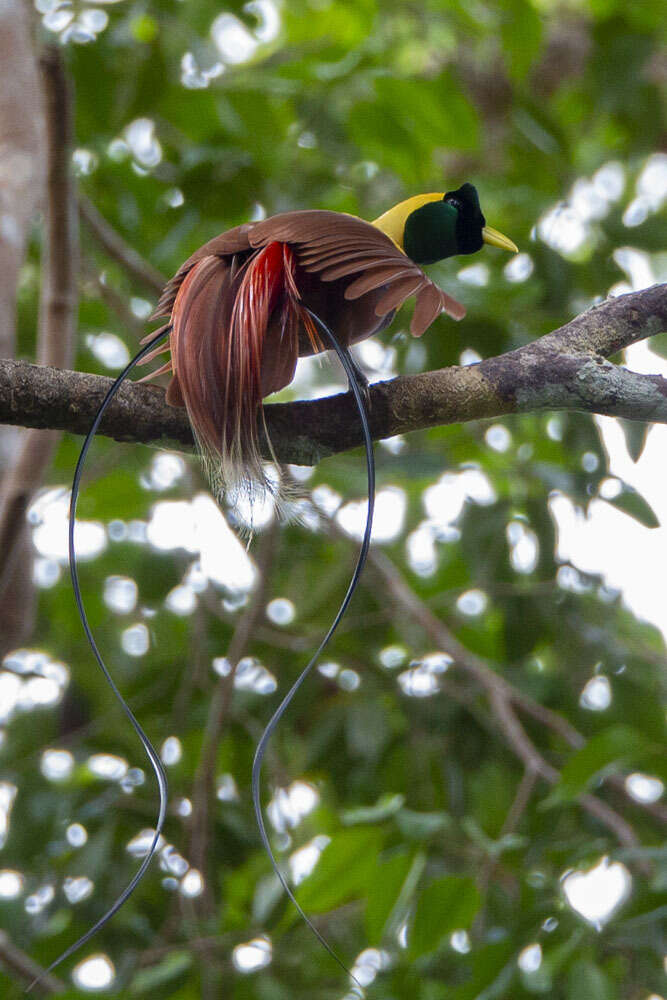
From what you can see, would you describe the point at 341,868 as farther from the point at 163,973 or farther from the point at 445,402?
the point at 445,402

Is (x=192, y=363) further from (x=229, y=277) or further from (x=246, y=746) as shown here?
(x=246, y=746)

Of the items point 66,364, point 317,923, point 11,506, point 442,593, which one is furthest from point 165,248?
point 317,923

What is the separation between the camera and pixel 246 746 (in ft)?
7.39

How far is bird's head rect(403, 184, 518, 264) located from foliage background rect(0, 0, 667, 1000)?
584 millimetres

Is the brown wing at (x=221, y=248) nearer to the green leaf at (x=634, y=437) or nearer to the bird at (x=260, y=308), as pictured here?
the bird at (x=260, y=308)

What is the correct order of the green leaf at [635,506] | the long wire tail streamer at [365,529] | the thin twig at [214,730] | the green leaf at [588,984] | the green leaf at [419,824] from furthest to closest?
the thin twig at [214,730] < the green leaf at [635,506] < the green leaf at [419,824] < the green leaf at [588,984] < the long wire tail streamer at [365,529]

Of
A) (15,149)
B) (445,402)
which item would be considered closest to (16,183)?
(15,149)

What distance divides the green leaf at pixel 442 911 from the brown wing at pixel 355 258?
3.24 feet

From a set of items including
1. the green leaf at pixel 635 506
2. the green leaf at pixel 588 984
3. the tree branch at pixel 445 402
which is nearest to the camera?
the tree branch at pixel 445 402

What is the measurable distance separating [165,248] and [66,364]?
0.60 meters

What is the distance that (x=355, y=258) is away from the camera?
3.59ft

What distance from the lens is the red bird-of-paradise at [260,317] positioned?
3.38 ft

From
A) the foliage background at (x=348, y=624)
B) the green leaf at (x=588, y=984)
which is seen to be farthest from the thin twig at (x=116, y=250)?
the green leaf at (x=588, y=984)

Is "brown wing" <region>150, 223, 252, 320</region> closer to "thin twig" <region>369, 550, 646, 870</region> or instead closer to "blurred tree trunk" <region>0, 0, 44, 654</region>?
"blurred tree trunk" <region>0, 0, 44, 654</region>
